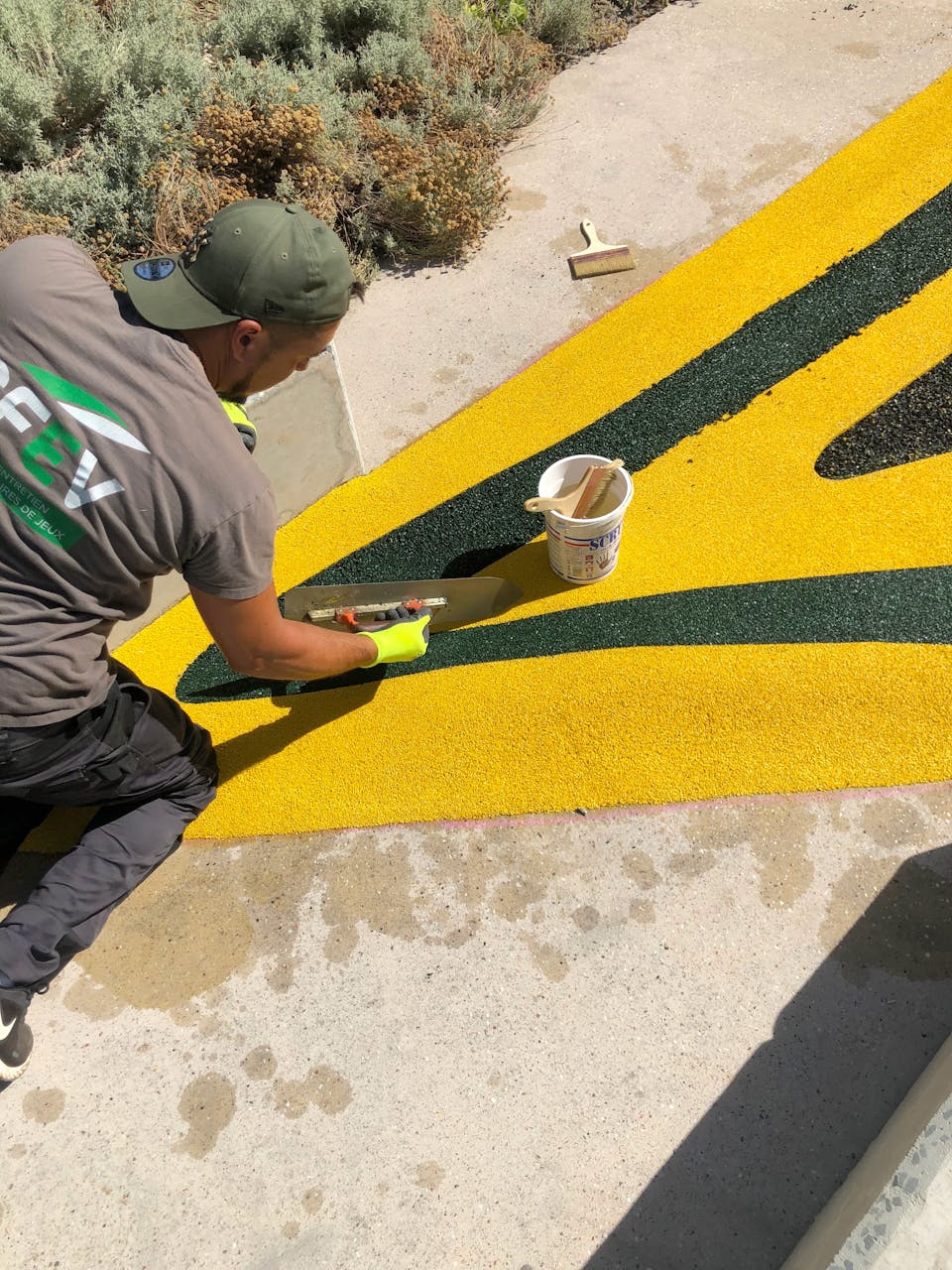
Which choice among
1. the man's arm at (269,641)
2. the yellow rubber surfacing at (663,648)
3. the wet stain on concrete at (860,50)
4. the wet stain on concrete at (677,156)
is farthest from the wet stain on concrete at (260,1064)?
the wet stain on concrete at (860,50)

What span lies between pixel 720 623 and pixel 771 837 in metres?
0.89

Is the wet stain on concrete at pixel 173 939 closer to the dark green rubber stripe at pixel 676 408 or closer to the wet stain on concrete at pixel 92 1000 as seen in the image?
the wet stain on concrete at pixel 92 1000

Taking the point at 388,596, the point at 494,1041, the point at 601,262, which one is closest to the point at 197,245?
the point at 388,596

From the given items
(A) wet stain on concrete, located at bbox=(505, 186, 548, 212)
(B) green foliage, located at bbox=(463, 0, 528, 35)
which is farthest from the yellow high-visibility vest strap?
(B) green foliage, located at bbox=(463, 0, 528, 35)

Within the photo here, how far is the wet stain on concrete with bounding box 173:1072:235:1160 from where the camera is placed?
2.51 meters

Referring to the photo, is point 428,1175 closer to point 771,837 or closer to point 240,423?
point 771,837

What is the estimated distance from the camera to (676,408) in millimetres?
4094

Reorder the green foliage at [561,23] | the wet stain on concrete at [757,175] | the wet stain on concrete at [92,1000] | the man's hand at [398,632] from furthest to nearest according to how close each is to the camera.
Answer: the green foliage at [561,23]
the wet stain on concrete at [757,175]
the man's hand at [398,632]
the wet stain on concrete at [92,1000]

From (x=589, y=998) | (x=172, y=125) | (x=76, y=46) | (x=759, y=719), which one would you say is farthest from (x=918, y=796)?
(x=76, y=46)

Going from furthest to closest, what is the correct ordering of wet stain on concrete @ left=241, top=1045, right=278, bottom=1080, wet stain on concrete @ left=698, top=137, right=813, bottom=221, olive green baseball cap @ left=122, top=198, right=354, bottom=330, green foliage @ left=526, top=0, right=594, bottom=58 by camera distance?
1. green foliage @ left=526, top=0, right=594, bottom=58
2. wet stain on concrete @ left=698, top=137, right=813, bottom=221
3. wet stain on concrete @ left=241, top=1045, right=278, bottom=1080
4. olive green baseball cap @ left=122, top=198, right=354, bottom=330

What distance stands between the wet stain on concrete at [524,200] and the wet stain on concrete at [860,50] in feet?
7.58

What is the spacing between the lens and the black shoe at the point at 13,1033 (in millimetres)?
2537

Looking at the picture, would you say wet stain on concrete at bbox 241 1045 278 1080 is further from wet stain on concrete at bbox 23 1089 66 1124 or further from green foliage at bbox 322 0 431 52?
green foliage at bbox 322 0 431 52

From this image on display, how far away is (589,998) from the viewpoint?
8.72ft
